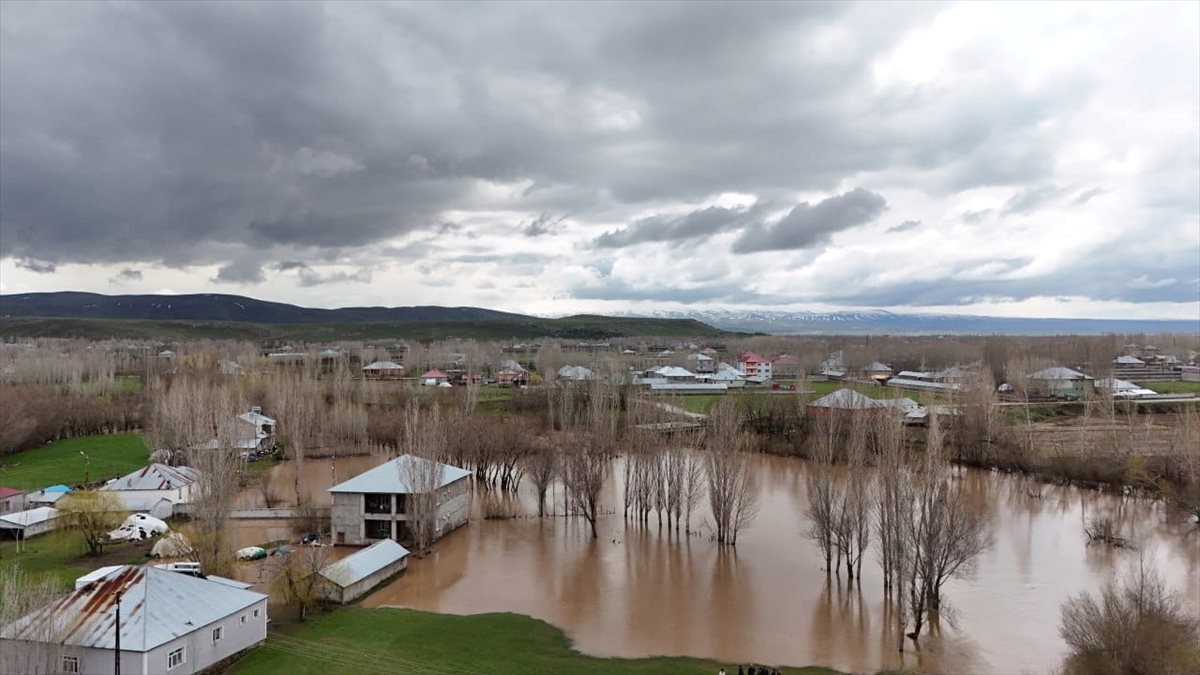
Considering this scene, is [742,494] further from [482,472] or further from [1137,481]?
[1137,481]

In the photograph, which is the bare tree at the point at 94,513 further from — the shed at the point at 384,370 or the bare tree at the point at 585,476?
the shed at the point at 384,370

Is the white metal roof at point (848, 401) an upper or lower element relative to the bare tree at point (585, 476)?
upper

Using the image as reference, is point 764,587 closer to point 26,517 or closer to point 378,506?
point 378,506

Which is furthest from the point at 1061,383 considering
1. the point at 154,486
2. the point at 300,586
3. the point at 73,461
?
the point at 73,461

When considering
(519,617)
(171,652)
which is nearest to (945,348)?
(519,617)

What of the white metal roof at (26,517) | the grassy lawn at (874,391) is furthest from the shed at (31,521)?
the grassy lawn at (874,391)

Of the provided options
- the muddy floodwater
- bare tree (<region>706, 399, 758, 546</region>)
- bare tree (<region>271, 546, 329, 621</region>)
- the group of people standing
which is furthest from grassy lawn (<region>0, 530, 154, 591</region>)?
bare tree (<region>706, 399, 758, 546</region>)
